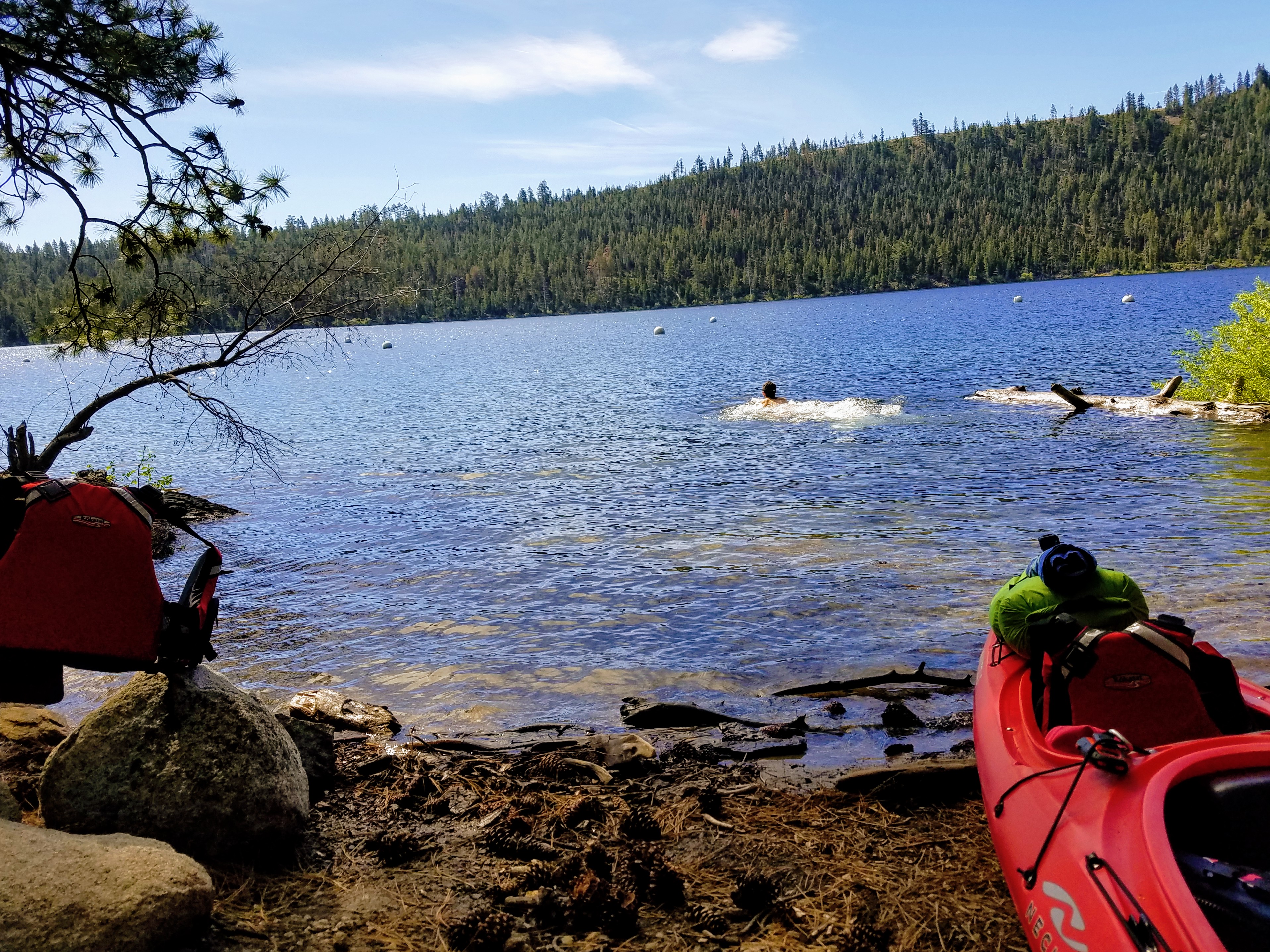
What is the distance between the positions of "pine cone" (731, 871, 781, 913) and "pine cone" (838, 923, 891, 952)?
40 cm

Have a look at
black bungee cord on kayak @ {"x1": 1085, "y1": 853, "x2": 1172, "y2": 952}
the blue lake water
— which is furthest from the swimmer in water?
black bungee cord on kayak @ {"x1": 1085, "y1": 853, "x2": 1172, "y2": 952}

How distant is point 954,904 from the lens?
4.04m

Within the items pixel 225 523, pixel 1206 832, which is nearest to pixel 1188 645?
pixel 1206 832

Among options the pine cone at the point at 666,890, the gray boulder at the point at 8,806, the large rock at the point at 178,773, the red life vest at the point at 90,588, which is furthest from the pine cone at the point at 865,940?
the gray boulder at the point at 8,806

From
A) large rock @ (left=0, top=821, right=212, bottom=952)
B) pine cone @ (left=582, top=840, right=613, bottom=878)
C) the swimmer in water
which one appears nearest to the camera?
large rock @ (left=0, top=821, right=212, bottom=952)

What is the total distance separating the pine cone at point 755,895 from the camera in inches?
158

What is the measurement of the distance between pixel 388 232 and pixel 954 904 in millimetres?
6792

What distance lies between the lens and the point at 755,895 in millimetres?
4043

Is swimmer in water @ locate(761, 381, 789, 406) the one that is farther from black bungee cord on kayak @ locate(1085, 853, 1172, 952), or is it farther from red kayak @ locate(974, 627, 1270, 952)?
black bungee cord on kayak @ locate(1085, 853, 1172, 952)

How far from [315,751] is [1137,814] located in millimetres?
4417

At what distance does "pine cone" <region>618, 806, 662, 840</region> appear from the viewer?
4.81 metres

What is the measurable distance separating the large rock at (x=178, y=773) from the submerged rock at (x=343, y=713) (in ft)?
7.35

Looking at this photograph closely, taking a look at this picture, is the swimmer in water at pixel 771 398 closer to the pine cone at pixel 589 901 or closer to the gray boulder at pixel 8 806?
the pine cone at pixel 589 901

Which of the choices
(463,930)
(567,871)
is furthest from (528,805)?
(463,930)
